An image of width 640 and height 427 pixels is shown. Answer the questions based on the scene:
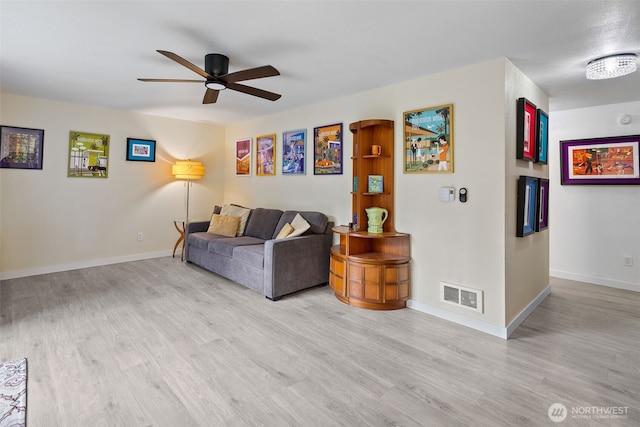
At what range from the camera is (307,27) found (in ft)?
7.46

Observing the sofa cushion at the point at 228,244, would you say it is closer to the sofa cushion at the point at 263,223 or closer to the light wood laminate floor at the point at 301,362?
the sofa cushion at the point at 263,223

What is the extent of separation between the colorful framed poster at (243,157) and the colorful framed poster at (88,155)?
6.52 ft

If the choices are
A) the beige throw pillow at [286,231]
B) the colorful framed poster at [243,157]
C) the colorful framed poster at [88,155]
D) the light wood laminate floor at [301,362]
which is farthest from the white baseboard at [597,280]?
the colorful framed poster at [88,155]

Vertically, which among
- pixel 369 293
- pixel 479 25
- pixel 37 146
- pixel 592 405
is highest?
pixel 479 25

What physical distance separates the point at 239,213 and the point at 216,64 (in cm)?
270

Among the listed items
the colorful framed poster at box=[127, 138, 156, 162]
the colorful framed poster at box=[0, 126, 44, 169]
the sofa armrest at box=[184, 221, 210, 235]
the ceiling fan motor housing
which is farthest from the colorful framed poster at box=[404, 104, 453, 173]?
the colorful framed poster at box=[0, 126, 44, 169]

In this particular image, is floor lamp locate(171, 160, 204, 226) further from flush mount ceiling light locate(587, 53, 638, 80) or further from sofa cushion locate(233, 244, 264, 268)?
flush mount ceiling light locate(587, 53, 638, 80)

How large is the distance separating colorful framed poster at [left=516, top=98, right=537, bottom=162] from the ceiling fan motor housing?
8.59ft

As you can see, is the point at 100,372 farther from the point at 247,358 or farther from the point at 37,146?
the point at 37,146

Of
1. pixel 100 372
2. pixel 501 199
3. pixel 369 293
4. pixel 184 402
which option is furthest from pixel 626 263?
pixel 100 372

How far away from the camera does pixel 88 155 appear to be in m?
4.64

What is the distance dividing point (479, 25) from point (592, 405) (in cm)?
246

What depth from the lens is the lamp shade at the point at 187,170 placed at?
5.19m

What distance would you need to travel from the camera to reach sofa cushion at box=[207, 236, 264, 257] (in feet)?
13.5
